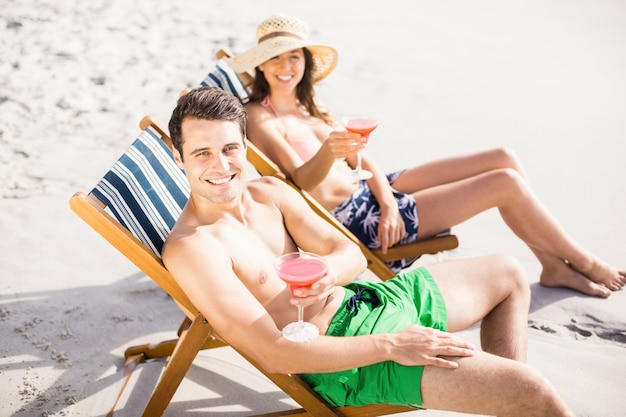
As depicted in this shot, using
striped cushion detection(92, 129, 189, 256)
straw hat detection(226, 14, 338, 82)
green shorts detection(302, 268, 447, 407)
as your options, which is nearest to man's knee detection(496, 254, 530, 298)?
green shorts detection(302, 268, 447, 407)

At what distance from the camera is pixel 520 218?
3732 mm

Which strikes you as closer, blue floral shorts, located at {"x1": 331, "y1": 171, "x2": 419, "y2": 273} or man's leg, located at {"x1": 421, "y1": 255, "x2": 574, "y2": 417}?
man's leg, located at {"x1": 421, "y1": 255, "x2": 574, "y2": 417}

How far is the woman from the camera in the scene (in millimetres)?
3711

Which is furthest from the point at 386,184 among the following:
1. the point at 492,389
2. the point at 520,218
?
the point at 492,389

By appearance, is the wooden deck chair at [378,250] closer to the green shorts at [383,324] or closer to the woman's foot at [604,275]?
the green shorts at [383,324]

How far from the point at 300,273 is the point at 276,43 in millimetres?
2118

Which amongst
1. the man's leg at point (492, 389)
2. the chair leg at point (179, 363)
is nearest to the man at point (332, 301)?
the man's leg at point (492, 389)

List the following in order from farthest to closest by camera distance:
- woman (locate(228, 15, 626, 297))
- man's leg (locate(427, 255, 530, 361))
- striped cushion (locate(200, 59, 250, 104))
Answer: striped cushion (locate(200, 59, 250, 104))
woman (locate(228, 15, 626, 297))
man's leg (locate(427, 255, 530, 361))

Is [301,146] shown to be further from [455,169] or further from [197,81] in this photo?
[197,81]

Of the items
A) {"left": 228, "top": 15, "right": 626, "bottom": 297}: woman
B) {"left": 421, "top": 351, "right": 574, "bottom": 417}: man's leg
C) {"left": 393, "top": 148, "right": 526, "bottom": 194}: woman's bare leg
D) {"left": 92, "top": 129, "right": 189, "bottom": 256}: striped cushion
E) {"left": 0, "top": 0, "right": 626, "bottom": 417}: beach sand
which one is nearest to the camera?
{"left": 421, "top": 351, "right": 574, "bottom": 417}: man's leg

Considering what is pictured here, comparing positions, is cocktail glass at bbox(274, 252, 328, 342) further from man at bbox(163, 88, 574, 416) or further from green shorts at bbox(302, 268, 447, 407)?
green shorts at bbox(302, 268, 447, 407)

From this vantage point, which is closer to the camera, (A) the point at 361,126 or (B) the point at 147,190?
(B) the point at 147,190

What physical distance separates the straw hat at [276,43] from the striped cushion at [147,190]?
3.18ft

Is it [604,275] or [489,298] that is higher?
[489,298]
